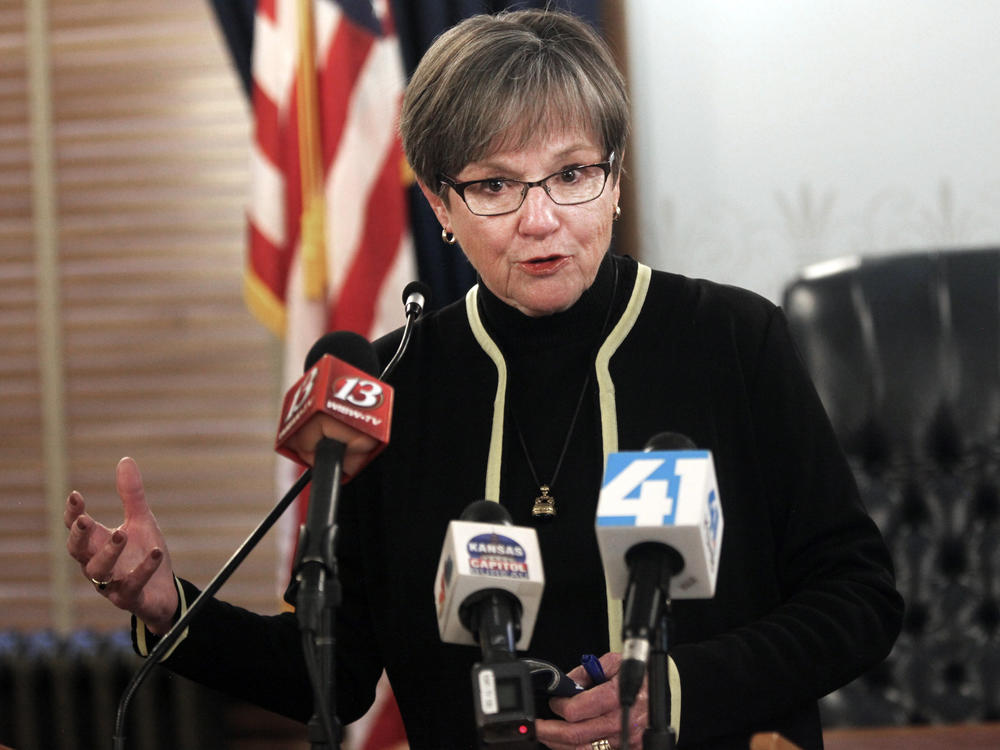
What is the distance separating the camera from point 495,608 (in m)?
0.92

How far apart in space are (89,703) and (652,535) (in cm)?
273

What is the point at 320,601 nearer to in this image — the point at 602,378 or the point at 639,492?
the point at 639,492

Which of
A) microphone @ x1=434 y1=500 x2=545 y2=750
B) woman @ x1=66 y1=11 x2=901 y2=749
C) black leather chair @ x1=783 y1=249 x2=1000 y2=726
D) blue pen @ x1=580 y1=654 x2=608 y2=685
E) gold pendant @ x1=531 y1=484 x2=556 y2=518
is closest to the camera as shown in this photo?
microphone @ x1=434 y1=500 x2=545 y2=750

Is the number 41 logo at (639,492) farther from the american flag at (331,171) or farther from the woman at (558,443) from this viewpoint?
the american flag at (331,171)

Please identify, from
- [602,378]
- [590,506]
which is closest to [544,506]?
[590,506]

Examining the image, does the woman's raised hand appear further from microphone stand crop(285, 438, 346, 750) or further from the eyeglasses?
the eyeglasses

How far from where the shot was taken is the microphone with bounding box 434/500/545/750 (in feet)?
2.88

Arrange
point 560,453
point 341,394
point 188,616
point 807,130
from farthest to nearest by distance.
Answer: point 807,130 < point 560,453 < point 188,616 < point 341,394

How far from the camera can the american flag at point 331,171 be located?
9.53 ft

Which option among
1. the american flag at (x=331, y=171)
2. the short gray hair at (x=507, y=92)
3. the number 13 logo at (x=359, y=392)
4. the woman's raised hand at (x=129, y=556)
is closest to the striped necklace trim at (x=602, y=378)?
the short gray hair at (x=507, y=92)

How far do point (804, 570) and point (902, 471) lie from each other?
26.4 inches

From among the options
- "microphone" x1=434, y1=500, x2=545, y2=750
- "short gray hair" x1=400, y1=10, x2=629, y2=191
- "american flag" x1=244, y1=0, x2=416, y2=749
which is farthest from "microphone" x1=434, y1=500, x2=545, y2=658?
"american flag" x1=244, y1=0, x2=416, y2=749

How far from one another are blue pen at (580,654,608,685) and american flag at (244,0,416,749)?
6.01ft

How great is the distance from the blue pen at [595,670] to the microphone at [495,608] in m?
0.18
